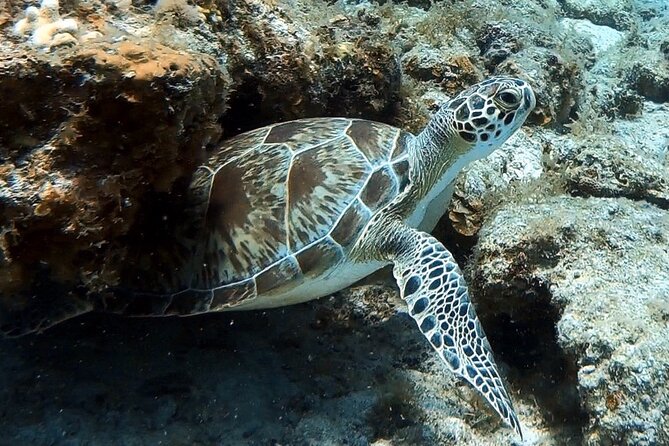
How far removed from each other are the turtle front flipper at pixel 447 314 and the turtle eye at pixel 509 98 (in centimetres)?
105

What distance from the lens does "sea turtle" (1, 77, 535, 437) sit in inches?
101

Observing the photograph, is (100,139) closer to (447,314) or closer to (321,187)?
(321,187)

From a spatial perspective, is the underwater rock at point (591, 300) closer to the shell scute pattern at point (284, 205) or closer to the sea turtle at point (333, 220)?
the sea turtle at point (333, 220)

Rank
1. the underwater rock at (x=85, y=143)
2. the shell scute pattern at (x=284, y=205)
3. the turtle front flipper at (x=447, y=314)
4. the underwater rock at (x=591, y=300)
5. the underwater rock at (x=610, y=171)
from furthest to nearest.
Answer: the underwater rock at (x=610, y=171), the shell scute pattern at (x=284, y=205), the turtle front flipper at (x=447, y=314), the underwater rock at (x=591, y=300), the underwater rock at (x=85, y=143)

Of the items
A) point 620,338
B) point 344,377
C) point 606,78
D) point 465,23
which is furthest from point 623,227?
point 606,78

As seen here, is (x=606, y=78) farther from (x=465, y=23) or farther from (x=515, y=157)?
(x=515, y=157)

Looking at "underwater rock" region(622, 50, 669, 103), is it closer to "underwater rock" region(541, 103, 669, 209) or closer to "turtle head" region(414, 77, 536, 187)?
"underwater rock" region(541, 103, 669, 209)

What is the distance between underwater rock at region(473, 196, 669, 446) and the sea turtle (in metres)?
0.43

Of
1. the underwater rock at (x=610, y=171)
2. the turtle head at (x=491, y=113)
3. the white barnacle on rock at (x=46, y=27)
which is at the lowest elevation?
the underwater rock at (x=610, y=171)

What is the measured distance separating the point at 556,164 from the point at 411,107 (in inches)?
49.2

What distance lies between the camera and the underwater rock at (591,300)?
6.97ft

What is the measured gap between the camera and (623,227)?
287 cm

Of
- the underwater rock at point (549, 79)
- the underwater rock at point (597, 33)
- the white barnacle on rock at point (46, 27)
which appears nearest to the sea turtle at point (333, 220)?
the white barnacle on rock at point (46, 27)

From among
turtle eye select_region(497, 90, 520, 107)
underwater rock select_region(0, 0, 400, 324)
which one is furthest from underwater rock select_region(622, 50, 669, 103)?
underwater rock select_region(0, 0, 400, 324)
